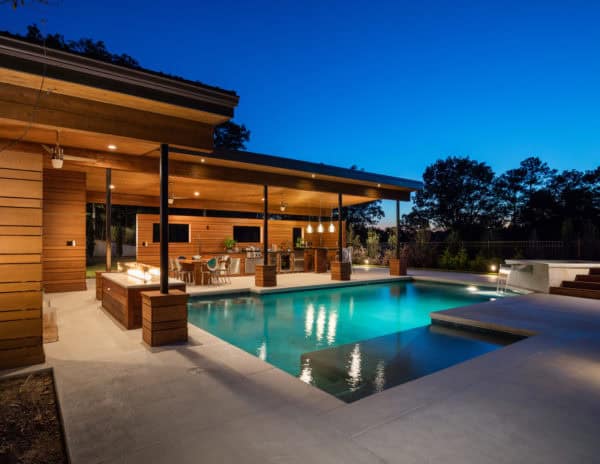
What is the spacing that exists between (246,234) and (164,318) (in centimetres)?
1083

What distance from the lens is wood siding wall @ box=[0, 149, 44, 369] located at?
3.60m

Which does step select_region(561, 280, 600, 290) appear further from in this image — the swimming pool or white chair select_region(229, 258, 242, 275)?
white chair select_region(229, 258, 242, 275)

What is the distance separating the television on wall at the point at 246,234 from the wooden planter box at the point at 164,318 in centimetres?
1030

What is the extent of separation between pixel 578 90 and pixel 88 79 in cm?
3897

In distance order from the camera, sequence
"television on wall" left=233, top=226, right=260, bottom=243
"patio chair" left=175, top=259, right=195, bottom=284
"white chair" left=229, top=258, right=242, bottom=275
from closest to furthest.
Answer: "patio chair" left=175, top=259, right=195, bottom=284 < "white chair" left=229, top=258, right=242, bottom=275 < "television on wall" left=233, top=226, right=260, bottom=243

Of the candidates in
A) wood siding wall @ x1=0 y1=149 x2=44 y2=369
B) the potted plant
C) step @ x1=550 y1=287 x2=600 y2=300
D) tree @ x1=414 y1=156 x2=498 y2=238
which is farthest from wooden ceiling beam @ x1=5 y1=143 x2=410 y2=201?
tree @ x1=414 y1=156 x2=498 y2=238

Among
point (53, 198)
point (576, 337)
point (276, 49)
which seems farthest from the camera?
point (276, 49)

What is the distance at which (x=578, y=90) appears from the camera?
3053 centimetres

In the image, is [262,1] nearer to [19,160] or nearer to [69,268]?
[69,268]

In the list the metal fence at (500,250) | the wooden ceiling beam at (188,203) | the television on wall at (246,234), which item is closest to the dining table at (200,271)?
the wooden ceiling beam at (188,203)

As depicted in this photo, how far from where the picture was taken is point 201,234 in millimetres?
13766

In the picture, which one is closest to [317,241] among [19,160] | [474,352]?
[474,352]

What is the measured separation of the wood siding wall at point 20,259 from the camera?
3596mm

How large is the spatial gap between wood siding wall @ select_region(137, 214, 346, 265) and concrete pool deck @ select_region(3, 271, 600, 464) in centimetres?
879
